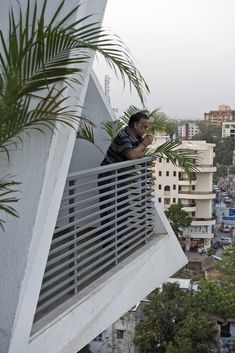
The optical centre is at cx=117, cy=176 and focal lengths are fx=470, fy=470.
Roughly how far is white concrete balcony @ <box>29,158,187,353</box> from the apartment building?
2474 centimetres

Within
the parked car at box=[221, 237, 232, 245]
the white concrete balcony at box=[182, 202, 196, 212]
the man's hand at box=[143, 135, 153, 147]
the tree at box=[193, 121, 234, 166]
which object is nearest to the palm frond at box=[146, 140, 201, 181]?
the man's hand at box=[143, 135, 153, 147]

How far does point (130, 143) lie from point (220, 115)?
287 ft

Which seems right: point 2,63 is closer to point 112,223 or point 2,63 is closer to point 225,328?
point 112,223

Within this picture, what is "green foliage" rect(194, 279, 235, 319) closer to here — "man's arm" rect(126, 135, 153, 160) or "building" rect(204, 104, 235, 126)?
"man's arm" rect(126, 135, 153, 160)

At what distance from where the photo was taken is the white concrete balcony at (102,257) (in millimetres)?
2588

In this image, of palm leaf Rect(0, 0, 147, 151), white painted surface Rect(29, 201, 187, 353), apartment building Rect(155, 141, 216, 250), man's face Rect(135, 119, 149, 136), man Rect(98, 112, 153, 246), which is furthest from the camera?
apartment building Rect(155, 141, 216, 250)

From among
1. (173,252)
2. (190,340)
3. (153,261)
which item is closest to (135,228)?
(153,261)

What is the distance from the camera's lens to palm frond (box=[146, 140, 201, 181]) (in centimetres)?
438

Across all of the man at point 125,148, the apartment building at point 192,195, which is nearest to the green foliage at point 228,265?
the apartment building at point 192,195

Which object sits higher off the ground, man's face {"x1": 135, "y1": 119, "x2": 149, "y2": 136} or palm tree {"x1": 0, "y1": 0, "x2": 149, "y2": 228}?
palm tree {"x1": 0, "y1": 0, "x2": 149, "y2": 228}

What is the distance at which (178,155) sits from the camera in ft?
14.5

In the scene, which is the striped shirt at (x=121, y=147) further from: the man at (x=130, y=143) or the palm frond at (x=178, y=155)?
the palm frond at (x=178, y=155)

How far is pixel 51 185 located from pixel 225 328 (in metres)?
17.8

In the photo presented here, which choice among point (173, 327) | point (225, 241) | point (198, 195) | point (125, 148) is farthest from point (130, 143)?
point (225, 241)
